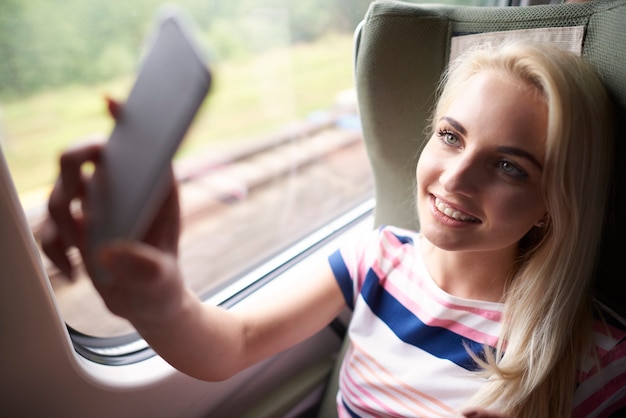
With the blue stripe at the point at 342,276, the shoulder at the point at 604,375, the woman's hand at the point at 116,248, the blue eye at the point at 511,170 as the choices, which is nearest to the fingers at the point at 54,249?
the woman's hand at the point at 116,248

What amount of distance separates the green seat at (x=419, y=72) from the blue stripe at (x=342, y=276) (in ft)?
0.72

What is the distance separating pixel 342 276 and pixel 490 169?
399 mm

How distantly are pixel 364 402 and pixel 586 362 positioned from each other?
1.43ft

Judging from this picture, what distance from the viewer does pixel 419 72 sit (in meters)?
0.98

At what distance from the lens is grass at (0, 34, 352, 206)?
69cm

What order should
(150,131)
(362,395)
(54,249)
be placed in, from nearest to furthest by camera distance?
(150,131)
(54,249)
(362,395)

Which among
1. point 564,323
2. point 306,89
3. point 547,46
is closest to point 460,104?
point 547,46

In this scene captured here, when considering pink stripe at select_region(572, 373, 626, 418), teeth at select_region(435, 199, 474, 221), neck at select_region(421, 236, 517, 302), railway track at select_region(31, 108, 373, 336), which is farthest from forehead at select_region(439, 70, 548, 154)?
railway track at select_region(31, 108, 373, 336)

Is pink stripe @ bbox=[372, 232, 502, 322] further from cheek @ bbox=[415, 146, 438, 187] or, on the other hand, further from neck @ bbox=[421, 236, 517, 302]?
cheek @ bbox=[415, 146, 438, 187]

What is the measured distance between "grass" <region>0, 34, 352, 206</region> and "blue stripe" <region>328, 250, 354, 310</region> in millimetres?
399

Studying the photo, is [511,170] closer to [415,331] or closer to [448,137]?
[448,137]

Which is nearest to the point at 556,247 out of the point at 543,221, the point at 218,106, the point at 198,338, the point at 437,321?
the point at 543,221

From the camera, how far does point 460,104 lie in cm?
80

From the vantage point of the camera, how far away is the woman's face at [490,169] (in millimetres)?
727
